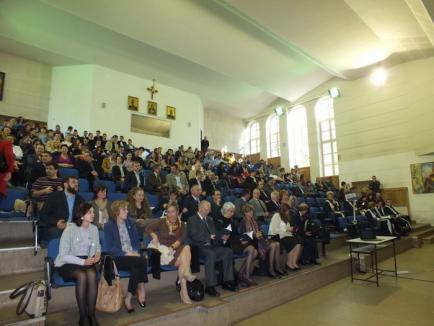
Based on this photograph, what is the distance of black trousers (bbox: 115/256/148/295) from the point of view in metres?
2.60

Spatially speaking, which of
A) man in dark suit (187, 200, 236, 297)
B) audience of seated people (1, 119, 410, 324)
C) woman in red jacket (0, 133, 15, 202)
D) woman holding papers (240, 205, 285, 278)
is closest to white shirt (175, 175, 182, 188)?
audience of seated people (1, 119, 410, 324)

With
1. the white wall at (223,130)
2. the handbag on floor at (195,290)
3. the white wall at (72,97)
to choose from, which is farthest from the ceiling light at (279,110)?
the handbag on floor at (195,290)

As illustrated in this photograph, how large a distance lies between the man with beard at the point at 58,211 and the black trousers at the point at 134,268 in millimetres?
702

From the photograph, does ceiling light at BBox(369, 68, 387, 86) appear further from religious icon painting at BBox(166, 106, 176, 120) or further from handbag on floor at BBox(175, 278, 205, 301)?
handbag on floor at BBox(175, 278, 205, 301)

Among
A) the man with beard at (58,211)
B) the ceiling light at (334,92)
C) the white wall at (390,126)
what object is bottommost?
the man with beard at (58,211)

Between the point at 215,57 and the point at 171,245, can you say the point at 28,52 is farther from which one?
the point at 171,245

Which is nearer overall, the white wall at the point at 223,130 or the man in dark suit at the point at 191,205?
the man in dark suit at the point at 191,205

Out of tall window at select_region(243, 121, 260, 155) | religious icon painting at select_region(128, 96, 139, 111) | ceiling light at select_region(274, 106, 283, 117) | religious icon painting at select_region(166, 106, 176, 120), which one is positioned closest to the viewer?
religious icon painting at select_region(128, 96, 139, 111)

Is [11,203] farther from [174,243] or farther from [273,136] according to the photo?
[273,136]

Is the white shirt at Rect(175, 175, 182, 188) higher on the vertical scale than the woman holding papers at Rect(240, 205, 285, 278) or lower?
higher

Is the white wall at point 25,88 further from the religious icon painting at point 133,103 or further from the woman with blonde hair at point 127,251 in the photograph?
the woman with blonde hair at point 127,251

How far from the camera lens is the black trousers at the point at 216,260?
311 centimetres

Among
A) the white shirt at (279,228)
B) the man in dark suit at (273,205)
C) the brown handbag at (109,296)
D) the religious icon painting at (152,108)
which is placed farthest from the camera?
the religious icon painting at (152,108)

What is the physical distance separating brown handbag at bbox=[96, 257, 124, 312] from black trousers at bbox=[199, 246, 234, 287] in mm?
966
